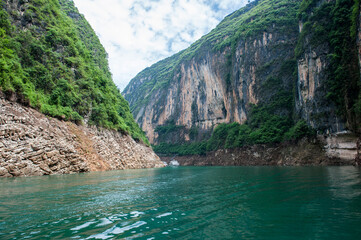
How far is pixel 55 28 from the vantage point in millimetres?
28391

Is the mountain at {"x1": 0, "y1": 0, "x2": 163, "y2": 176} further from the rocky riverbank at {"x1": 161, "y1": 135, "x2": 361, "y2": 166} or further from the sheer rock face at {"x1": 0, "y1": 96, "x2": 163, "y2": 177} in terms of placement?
the rocky riverbank at {"x1": 161, "y1": 135, "x2": 361, "y2": 166}

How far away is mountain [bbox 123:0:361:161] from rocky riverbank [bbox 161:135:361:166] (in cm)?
152

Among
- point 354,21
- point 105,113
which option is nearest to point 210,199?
point 105,113

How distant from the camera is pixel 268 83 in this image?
58750mm

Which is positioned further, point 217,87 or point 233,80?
point 217,87

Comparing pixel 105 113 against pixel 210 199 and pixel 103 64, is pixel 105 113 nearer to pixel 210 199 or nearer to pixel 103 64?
pixel 210 199

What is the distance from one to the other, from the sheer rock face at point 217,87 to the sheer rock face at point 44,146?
4723 cm

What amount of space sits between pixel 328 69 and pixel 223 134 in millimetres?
36393

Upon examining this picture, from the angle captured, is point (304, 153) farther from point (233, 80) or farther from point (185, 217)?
point (185, 217)

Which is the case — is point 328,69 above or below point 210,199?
above

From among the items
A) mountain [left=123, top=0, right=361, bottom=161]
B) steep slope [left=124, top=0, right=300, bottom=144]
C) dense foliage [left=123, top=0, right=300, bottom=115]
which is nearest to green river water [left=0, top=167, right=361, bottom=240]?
mountain [left=123, top=0, right=361, bottom=161]

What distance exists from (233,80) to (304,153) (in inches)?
1471

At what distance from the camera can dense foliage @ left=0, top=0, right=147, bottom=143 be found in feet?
64.4

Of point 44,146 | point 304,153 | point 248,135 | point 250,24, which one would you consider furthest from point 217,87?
point 44,146
